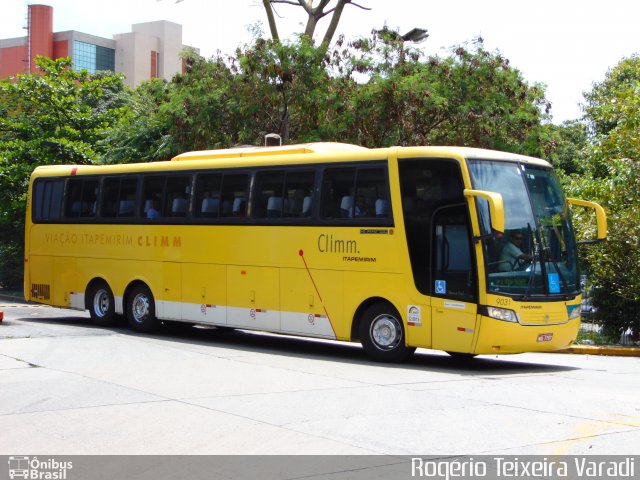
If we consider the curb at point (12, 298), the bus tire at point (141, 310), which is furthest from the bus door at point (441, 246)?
the curb at point (12, 298)

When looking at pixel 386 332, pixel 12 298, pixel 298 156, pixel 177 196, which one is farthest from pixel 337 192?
pixel 12 298

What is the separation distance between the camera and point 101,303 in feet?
68.4

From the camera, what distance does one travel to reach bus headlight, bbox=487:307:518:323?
1358 cm

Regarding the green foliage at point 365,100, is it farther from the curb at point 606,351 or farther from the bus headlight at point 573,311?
the bus headlight at point 573,311

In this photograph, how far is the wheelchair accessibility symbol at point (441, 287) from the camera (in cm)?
1412

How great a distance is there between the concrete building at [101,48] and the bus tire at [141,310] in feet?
252

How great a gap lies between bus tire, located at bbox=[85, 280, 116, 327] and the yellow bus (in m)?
0.05

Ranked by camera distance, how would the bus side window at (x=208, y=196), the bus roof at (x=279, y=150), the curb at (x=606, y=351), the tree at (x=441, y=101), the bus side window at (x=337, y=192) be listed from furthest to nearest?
the tree at (x=441, y=101) → the curb at (x=606, y=351) → the bus side window at (x=208, y=196) → the bus roof at (x=279, y=150) → the bus side window at (x=337, y=192)

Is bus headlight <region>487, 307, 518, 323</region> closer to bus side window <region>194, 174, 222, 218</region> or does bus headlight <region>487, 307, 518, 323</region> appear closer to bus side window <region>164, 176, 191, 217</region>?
bus side window <region>194, 174, 222, 218</region>

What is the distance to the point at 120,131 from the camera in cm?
3259

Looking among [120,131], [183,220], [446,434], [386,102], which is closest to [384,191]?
[183,220]

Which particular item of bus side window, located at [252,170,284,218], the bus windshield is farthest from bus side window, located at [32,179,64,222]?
the bus windshield

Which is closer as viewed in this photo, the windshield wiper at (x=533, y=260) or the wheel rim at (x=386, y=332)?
the windshield wiper at (x=533, y=260)

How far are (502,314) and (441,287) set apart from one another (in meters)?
1.08
